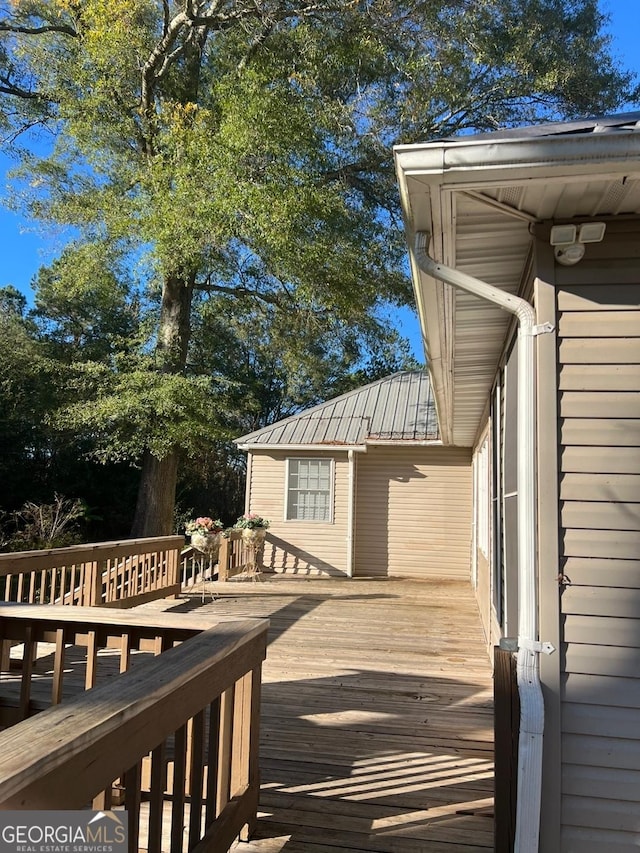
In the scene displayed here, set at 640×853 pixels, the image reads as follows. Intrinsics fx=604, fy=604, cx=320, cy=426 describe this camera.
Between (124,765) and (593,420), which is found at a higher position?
(593,420)

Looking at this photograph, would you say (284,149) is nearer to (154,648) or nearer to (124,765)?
(154,648)

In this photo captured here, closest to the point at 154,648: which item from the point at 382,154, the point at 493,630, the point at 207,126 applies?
the point at 493,630

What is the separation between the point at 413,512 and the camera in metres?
11.1

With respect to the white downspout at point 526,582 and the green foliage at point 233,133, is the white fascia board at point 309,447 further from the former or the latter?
the white downspout at point 526,582

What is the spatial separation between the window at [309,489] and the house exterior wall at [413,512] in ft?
1.90

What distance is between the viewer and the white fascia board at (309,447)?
35.8 feet

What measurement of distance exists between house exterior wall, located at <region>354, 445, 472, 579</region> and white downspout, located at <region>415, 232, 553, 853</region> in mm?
8647

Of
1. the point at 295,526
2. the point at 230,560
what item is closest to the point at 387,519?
the point at 295,526

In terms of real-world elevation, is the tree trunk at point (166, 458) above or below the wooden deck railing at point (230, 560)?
above

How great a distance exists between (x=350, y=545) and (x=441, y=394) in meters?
5.56

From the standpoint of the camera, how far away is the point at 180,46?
12.6m

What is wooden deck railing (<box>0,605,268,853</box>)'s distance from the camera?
3.70ft

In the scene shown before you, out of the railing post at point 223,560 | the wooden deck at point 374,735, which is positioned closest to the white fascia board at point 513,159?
the wooden deck at point 374,735

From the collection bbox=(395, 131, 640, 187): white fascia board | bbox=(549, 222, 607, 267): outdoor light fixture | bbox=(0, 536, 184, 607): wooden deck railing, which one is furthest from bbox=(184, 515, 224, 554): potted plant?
bbox=(395, 131, 640, 187): white fascia board
